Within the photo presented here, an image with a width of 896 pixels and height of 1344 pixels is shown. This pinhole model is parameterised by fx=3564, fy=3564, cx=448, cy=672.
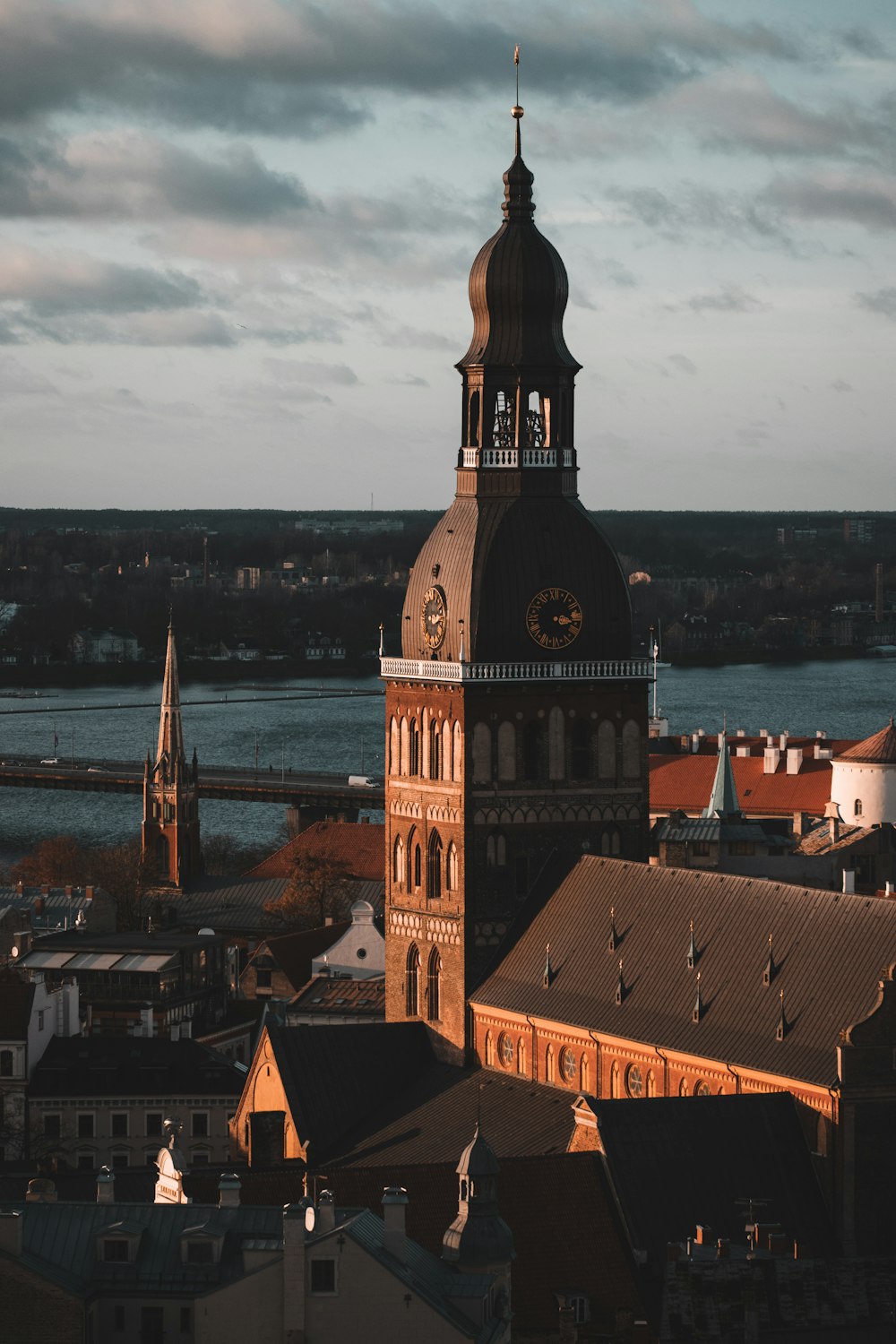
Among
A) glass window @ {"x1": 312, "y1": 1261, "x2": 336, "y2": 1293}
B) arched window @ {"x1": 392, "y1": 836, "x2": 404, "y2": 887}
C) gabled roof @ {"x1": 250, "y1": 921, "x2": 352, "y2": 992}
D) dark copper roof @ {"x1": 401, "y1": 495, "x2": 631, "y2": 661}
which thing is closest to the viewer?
glass window @ {"x1": 312, "y1": 1261, "x2": 336, "y2": 1293}

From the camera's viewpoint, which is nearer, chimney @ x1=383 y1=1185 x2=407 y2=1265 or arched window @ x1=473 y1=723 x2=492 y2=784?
chimney @ x1=383 y1=1185 x2=407 y2=1265

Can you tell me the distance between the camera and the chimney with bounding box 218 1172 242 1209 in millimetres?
37438

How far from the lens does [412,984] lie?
176 feet

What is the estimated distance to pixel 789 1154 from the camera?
42.7 m

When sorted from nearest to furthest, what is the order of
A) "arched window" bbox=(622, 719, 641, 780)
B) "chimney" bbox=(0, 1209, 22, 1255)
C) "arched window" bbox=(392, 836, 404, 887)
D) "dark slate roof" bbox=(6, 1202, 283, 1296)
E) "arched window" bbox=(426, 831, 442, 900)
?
"chimney" bbox=(0, 1209, 22, 1255) → "dark slate roof" bbox=(6, 1202, 283, 1296) → "arched window" bbox=(622, 719, 641, 780) → "arched window" bbox=(426, 831, 442, 900) → "arched window" bbox=(392, 836, 404, 887)

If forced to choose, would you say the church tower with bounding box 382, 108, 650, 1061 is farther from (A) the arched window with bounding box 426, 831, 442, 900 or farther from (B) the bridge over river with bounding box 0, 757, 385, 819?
(B) the bridge over river with bounding box 0, 757, 385, 819

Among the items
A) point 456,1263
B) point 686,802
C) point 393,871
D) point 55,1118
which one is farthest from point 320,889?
point 456,1263

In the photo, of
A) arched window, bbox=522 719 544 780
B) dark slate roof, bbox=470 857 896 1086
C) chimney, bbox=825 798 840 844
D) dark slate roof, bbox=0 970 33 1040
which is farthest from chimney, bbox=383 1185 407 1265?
chimney, bbox=825 798 840 844

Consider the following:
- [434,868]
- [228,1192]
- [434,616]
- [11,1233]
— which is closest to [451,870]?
[434,868]

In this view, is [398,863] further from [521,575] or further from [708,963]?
[708,963]

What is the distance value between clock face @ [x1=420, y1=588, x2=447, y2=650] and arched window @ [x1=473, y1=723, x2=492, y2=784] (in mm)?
1529

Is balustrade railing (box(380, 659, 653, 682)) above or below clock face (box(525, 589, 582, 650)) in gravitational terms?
below

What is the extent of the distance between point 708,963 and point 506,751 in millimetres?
6531

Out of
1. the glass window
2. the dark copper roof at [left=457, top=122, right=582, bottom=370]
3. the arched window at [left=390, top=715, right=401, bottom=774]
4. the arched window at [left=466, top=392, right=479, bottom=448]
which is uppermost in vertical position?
the dark copper roof at [left=457, top=122, right=582, bottom=370]
